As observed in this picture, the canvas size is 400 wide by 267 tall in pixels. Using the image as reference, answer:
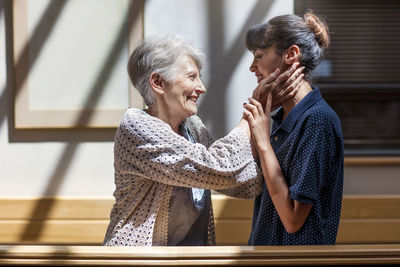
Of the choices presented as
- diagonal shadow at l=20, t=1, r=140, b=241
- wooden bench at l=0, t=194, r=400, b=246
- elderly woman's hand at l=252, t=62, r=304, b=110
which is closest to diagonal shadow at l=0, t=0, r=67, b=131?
diagonal shadow at l=20, t=1, r=140, b=241

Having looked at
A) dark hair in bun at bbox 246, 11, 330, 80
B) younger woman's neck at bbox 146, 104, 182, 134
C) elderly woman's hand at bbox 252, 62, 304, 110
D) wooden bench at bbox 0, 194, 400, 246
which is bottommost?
wooden bench at bbox 0, 194, 400, 246

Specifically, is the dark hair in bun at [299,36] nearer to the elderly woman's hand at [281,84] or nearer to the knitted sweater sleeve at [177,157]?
the elderly woman's hand at [281,84]

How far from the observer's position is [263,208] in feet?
6.79

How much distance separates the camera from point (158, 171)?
6.47 ft

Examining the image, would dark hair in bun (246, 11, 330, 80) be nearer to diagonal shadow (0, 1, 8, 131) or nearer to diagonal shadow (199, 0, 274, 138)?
diagonal shadow (199, 0, 274, 138)

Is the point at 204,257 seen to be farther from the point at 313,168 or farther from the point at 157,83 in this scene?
the point at 157,83

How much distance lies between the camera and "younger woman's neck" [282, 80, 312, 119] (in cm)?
208

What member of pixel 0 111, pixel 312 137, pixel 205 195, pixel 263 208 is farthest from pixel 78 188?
pixel 312 137

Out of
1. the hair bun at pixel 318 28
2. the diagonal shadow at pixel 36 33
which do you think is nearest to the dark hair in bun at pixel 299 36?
the hair bun at pixel 318 28

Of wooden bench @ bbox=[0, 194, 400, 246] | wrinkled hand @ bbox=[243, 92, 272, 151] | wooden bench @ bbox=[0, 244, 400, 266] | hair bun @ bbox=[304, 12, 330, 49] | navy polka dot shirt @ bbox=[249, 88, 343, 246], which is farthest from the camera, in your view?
wooden bench @ bbox=[0, 194, 400, 246]

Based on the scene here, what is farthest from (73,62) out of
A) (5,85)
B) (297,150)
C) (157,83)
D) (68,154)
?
(297,150)

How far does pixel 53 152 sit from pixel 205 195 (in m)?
1.67

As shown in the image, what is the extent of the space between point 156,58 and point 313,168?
698 millimetres

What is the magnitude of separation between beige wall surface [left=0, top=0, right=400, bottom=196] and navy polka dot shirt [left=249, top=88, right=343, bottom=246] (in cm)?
158
